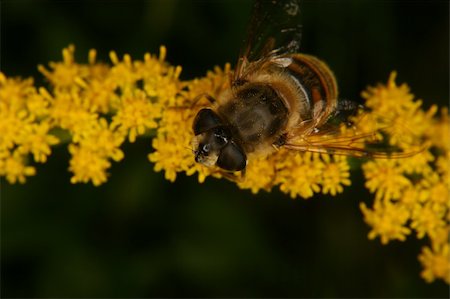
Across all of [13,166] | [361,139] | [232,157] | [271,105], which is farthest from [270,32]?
[13,166]

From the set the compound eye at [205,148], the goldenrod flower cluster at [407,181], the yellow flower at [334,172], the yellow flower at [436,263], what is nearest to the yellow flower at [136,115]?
the compound eye at [205,148]

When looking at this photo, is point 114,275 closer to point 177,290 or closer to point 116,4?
point 177,290

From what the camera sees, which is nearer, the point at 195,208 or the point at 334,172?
the point at 334,172

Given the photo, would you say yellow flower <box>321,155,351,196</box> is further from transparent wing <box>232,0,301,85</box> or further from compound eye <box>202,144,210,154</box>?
compound eye <box>202,144,210,154</box>

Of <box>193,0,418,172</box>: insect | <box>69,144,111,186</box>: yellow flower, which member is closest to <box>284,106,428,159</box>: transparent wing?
<box>193,0,418,172</box>: insect

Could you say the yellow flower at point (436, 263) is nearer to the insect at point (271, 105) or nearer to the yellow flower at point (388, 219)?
the yellow flower at point (388, 219)

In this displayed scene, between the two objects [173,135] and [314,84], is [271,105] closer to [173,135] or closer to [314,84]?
[314,84]

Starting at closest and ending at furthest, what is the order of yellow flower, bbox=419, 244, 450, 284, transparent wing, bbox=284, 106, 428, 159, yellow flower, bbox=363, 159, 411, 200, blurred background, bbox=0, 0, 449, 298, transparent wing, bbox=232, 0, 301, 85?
transparent wing, bbox=284, 106, 428, 159 < transparent wing, bbox=232, 0, 301, 85 < yellow flower, bbox=363, 159, 411, 200 < yellow flower, bbox=419, 244, 450, 284 < blurred background, bbox=0, 0, 449, 298
